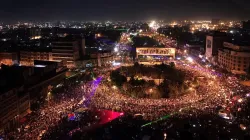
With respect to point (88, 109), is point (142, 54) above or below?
above

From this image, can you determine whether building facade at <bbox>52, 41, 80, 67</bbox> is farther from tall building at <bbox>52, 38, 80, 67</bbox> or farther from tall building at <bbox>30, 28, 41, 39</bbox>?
tall building at <bbox>30, 28, 41, 39</bbox>

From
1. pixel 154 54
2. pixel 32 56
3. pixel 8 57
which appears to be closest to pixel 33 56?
pixel 32 56

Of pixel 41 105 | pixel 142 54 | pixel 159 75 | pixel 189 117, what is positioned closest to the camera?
pixel 189 117

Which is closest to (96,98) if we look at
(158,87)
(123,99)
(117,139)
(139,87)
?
(123,99)

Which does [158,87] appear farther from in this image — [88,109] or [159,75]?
[88,109]

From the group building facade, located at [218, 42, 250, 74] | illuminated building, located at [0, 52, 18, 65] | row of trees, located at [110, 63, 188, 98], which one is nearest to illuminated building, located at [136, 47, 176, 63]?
building facade, located at [218, 42, 250, 74]

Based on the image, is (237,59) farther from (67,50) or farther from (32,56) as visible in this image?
(32,56)
